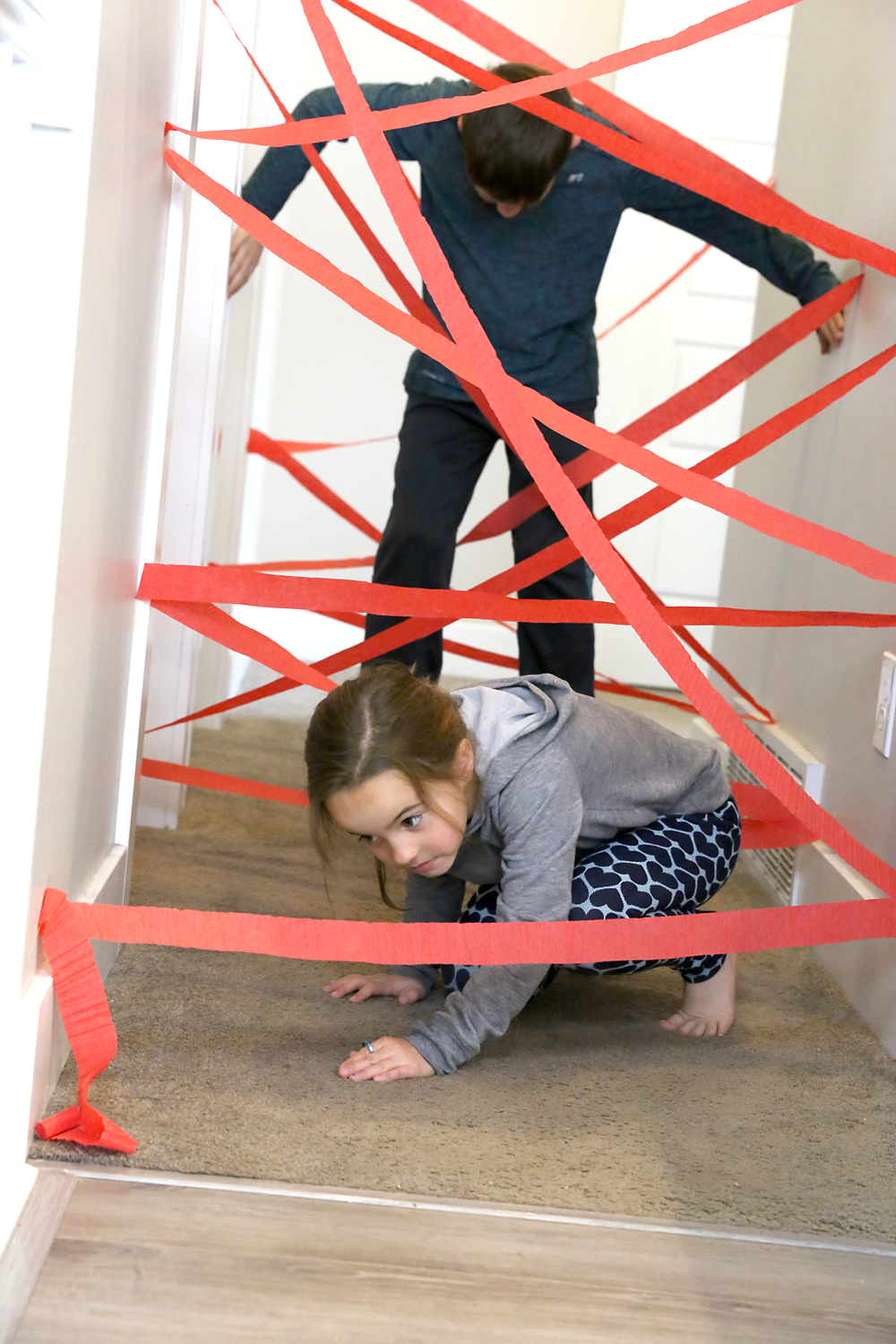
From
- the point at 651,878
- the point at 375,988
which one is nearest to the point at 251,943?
the point at 375,988

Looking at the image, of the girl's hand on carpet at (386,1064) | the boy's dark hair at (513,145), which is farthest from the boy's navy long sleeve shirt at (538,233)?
the girl's hand on carpet at (386,1064)

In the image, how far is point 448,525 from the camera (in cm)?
190

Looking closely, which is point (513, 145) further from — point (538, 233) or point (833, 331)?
point (833, 331)

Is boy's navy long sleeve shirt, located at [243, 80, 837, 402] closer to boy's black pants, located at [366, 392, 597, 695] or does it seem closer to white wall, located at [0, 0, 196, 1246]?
boy's black pants, located at [366, 392, 597, 695]

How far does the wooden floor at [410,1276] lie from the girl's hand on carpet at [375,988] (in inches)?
15.3

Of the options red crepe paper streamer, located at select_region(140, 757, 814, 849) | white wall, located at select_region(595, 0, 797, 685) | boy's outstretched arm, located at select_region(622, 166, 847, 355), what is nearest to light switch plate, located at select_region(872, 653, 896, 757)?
red crepe paper streamer, located at select_region(140, 757, 814, 849)

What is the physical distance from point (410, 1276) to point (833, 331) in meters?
1.46

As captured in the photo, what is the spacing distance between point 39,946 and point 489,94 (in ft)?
2.95

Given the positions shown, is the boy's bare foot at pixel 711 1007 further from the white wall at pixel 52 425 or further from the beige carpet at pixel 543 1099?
the white wall at pixel 52 425

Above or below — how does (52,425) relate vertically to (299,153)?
below

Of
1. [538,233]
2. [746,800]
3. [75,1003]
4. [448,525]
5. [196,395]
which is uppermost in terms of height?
[538,233]

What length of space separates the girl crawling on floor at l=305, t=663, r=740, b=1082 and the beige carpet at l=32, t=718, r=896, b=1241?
50 mm

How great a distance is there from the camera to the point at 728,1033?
4.40 ft

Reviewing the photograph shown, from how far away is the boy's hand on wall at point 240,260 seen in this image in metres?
1.84
